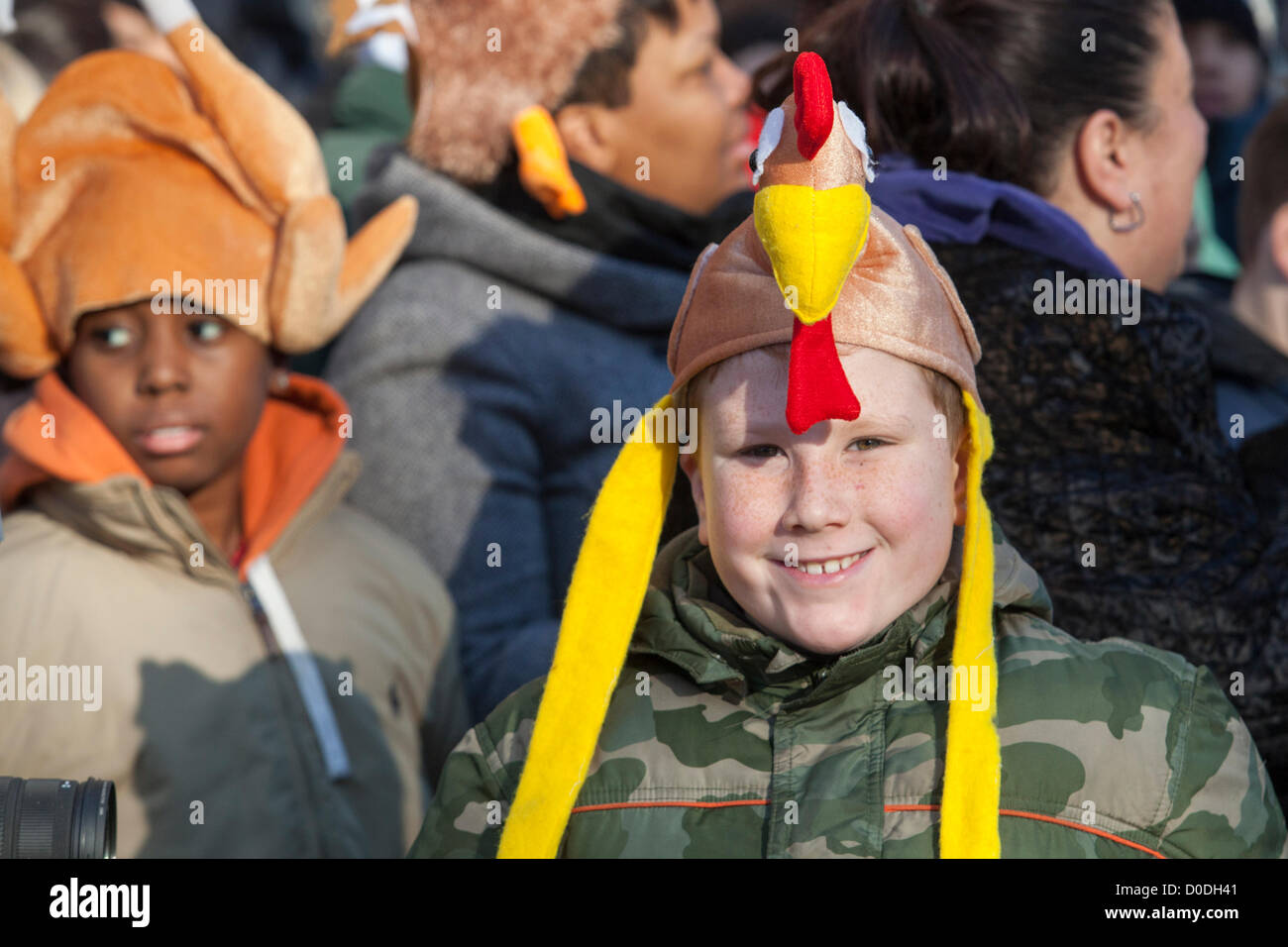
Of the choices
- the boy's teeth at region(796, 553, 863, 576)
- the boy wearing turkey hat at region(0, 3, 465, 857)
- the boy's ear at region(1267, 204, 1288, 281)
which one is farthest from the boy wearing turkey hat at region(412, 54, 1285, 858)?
the boy's ear at region(1267, 204, 1288, 281)

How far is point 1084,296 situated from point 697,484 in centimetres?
77

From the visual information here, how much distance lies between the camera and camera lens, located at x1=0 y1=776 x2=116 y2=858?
1.96m

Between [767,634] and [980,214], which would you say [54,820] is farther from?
[980,214]

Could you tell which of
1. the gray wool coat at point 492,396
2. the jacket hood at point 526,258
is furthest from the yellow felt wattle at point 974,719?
the jacket hood at point 526,258

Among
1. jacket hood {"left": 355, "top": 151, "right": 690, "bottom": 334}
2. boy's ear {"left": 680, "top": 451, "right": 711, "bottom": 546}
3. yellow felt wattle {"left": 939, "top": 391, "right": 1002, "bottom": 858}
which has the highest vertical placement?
jacket hood {"left": 355, "top": 151, "right": 690, "bottom": 334}

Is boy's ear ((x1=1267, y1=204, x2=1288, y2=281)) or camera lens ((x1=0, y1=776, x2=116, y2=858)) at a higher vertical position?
boy's ear ((x1=1267, y1=204, x2=1288, y2=281))

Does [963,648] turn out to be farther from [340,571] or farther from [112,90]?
[112,90]

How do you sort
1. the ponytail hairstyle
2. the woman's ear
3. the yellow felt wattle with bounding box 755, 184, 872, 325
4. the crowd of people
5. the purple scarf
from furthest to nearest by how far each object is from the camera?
the woman's ear, the ponytail hairstyle, the purple scarf, the crowd of people, the yellow felt wattle with bounding box 755, 184, 872, 325

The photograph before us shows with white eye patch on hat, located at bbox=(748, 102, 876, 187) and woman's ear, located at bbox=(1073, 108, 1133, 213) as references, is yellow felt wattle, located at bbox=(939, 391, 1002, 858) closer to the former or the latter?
white eye patch on hat, located at bbox=(748, 102, 876, 187)

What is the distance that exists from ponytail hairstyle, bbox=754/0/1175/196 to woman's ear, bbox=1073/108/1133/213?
0.02m

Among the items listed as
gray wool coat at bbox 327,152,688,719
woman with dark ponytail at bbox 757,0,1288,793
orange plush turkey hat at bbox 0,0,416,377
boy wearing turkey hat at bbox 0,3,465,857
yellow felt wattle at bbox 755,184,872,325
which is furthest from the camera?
Result: gray wool coat at bbox 327,152,688,719

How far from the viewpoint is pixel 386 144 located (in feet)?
13.3

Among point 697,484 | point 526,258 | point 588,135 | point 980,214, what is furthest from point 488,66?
point 697,484

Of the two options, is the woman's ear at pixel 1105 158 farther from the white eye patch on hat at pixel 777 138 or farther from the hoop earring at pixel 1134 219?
the white eye patch on hat at pixel 777 138
